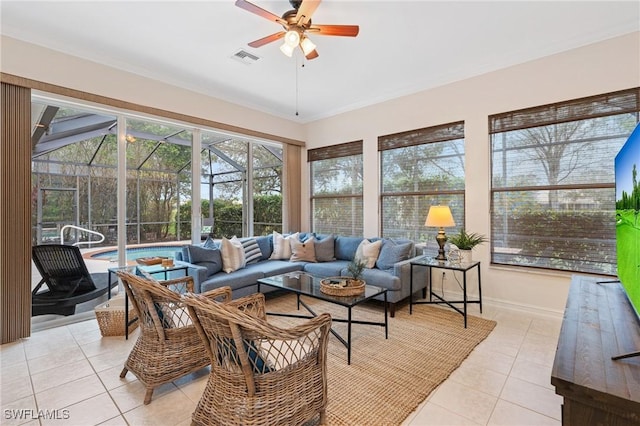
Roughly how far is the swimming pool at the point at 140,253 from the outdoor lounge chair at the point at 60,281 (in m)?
0.25

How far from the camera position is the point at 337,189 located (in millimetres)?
5277

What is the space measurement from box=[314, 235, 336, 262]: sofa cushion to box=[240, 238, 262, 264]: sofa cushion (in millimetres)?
876

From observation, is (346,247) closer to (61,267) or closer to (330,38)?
(330,38)

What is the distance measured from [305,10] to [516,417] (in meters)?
3.07

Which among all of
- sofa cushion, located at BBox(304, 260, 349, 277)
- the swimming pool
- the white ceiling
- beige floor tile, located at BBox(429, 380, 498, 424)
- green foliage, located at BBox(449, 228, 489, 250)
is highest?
the white ceiling

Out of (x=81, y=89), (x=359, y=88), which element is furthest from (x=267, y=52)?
(x=81, y=89)

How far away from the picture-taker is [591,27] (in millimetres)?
2871

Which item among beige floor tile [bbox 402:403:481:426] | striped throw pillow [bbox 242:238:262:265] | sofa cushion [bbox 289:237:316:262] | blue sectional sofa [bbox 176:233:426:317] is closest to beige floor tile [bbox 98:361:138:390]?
blue sectional sofa [bbox 176:233:426:317]

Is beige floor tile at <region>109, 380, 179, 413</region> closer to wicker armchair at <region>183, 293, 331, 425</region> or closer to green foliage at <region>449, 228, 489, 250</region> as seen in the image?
wicker armchair at <region>183, 293, 331, 425</region>

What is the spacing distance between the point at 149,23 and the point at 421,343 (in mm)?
3874

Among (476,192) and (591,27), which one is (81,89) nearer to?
(476,192)

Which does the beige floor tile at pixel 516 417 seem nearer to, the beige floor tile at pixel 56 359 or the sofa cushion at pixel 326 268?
the sofa cushion at pixel 326 268

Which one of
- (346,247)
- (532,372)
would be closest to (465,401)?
(532,372)

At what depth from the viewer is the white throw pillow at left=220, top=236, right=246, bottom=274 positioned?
12.5 feet
